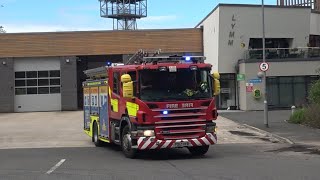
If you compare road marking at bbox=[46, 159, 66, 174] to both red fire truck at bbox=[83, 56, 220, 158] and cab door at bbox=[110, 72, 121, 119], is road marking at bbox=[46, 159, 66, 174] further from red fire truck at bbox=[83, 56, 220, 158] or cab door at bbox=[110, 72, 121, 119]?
cab door at bbox=[110, 72, 121, 119]

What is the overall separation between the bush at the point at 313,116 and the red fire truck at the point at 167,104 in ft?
34.0

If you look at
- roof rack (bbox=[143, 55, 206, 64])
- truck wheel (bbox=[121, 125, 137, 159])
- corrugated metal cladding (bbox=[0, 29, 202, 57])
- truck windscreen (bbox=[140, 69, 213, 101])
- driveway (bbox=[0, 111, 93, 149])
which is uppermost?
corrugated metal cladding (bbox=[0, 29, 202, 57])

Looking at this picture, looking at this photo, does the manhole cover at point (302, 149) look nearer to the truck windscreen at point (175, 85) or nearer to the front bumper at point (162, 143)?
the front bumper at point (162, 143)

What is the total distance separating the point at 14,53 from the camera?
46375mm

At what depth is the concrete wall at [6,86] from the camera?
46.3 meters

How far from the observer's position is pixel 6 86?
152 feet

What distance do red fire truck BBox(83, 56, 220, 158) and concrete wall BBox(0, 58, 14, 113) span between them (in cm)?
3267

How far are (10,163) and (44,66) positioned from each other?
3321 centimetres

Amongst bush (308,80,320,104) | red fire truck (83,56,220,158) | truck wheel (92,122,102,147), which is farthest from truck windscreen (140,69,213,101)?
bush (308,80,320,104)

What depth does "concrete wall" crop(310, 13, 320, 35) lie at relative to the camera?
154 feet

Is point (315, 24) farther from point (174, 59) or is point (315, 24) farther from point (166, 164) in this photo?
point (166, 164)

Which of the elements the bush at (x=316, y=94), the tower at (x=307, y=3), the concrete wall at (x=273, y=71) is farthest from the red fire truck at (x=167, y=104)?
the tower at (x=307, y=3)

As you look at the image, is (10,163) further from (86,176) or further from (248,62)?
(248,62)

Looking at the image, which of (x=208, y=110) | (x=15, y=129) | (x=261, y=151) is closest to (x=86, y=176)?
(x=208, y=110)
